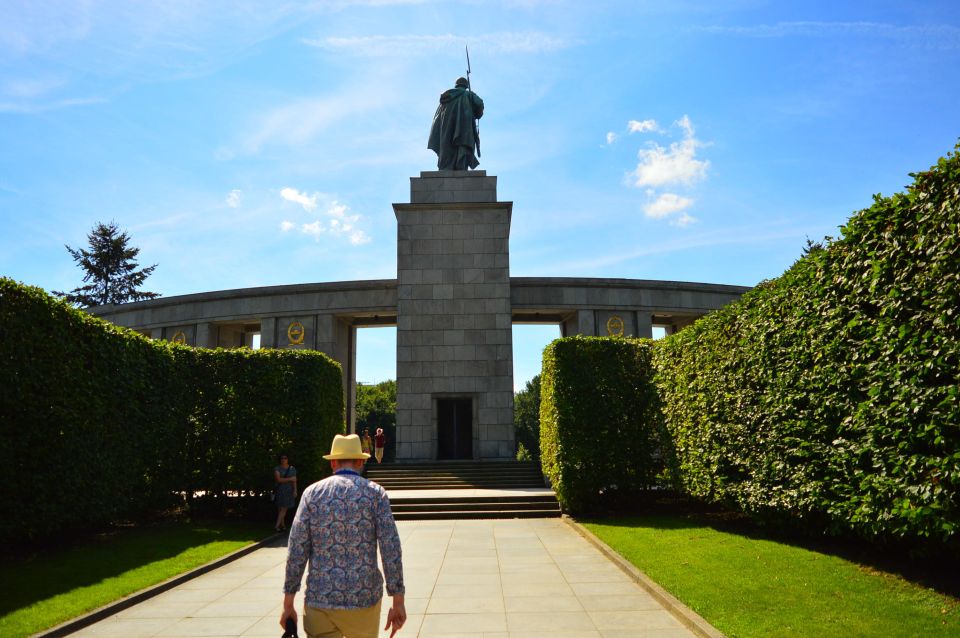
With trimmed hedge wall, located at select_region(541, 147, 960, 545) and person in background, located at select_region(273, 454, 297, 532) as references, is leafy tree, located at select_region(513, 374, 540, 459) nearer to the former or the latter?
person in background, located at select_region(273, 454, 297, 532)

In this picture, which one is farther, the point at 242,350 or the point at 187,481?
the point at 242,350

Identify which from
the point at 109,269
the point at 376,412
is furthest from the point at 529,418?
the point at 109,269

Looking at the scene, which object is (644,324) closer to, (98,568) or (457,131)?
(457,131)

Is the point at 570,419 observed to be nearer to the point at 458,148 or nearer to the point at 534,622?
the point at 534,622

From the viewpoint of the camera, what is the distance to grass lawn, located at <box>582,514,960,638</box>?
24.0ft

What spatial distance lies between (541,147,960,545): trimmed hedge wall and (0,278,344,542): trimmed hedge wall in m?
12.1

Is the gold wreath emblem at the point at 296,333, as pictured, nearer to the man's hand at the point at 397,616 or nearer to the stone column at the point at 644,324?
the stone column at the point at 644,324

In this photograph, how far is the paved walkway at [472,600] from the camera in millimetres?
7867

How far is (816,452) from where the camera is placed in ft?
34.0

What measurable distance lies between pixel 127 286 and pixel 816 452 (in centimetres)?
6801

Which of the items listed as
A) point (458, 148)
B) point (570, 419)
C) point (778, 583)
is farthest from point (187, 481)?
point (458, 148)

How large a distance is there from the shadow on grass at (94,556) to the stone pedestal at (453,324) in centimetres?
1363

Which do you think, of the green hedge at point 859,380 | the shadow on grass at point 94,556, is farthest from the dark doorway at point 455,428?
the green hedge at point 859,380

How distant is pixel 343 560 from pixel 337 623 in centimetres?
45
